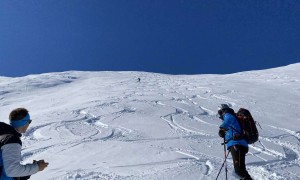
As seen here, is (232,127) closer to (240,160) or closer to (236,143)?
(236,143)

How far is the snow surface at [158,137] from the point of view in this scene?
337 inches

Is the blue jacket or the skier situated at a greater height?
the skier

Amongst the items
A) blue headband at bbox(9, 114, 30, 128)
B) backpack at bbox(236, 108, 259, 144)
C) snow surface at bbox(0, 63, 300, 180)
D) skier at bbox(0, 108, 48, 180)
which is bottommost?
snow surface at bbox(0, 63, 300, 180)

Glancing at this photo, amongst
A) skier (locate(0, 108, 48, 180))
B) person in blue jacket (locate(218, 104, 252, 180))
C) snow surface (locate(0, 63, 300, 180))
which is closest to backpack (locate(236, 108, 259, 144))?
person in blue jacket (locate(218, 104, 252, 180))

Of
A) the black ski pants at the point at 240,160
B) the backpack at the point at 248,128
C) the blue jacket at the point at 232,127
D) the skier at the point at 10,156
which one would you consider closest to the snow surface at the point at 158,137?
the black ski pants at the point at 240,160

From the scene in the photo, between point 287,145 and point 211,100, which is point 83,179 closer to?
point 287,145

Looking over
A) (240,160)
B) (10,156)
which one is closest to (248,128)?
(240,160)

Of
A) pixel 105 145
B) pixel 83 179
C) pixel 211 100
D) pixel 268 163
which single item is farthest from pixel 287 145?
pixel 211 100

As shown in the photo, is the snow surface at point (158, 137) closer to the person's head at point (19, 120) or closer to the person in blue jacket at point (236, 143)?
the person in blue jacket at point (236, 143)

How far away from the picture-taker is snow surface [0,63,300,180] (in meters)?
8.56

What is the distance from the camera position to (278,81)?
99.8 ft

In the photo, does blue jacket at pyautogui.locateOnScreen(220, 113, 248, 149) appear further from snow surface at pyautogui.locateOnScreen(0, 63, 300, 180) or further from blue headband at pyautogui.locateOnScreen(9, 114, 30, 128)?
blue headband at pyautogui.locateOnScreen(9, 114, 30, 128)

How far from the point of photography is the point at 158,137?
1216cm

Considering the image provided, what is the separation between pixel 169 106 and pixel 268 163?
965cm
